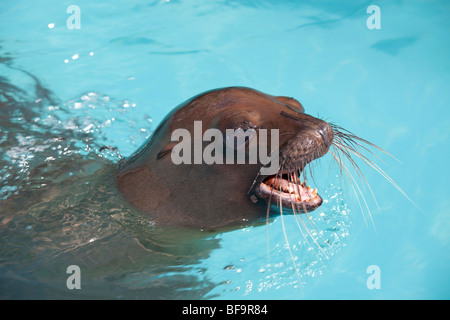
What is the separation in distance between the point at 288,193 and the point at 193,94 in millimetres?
3404

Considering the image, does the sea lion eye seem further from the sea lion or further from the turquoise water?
the turquoise water

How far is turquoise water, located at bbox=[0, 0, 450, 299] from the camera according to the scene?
10.8ft

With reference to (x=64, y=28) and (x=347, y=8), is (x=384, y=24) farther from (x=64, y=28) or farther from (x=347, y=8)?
(x=64, y=28)

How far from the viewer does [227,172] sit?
2.98 meters

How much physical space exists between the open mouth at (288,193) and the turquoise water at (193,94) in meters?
0.35

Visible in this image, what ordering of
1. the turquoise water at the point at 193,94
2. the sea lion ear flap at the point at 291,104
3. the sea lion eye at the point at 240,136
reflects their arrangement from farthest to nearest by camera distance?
the turquoise water at the point at 193,94 < the sea lion ear flap at the point at 291,104 < the sea lion eye at the point at 240,136

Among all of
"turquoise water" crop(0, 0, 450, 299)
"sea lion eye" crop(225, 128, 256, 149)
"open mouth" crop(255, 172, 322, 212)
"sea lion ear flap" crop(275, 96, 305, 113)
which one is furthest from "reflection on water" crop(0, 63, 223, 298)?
"sea lion ear flap" crop(275, 96, 305, 113)

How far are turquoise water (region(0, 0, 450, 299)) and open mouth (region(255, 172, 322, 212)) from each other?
0.35 metres

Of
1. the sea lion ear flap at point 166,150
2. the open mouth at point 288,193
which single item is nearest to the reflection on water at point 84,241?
the sea lion ear flap at point 166,150

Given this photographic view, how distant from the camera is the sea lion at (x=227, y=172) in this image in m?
2.84

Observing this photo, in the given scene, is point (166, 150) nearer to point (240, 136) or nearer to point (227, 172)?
point (227, 172)

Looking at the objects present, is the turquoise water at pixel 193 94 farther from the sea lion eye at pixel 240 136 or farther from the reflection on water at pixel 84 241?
the sea lion eye at pixel 240 136

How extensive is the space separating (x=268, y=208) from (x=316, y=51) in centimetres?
426
